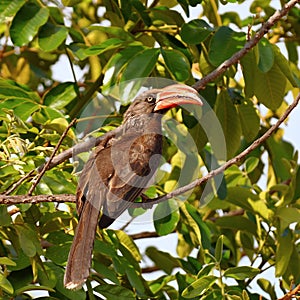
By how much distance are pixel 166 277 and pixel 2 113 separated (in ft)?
3.05

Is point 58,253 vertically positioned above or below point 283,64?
below

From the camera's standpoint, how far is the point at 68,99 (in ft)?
12.2

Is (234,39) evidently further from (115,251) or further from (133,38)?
(115,251)

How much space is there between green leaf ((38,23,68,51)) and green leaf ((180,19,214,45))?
52cm

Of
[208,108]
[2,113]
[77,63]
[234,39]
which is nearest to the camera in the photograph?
[2,113]

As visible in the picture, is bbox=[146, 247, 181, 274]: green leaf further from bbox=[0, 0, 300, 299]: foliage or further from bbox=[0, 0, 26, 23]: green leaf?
bbox=[0, 0, 26, 23]: green leaf

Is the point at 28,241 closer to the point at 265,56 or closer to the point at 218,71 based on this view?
the point at 218,71

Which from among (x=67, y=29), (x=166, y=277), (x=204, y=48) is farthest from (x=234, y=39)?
(x=166, y=277)

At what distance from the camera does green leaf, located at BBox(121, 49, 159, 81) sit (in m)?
3.28

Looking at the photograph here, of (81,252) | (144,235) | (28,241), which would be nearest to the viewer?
(81,252)

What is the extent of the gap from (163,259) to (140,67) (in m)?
0.86

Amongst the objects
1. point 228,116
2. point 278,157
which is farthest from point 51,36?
point 278,157

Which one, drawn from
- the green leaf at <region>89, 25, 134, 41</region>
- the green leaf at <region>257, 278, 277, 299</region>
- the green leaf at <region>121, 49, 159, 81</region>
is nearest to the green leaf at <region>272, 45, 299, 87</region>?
the green leaf at <region>121, 49, 159, 81</region>

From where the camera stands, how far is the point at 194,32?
131 inches
